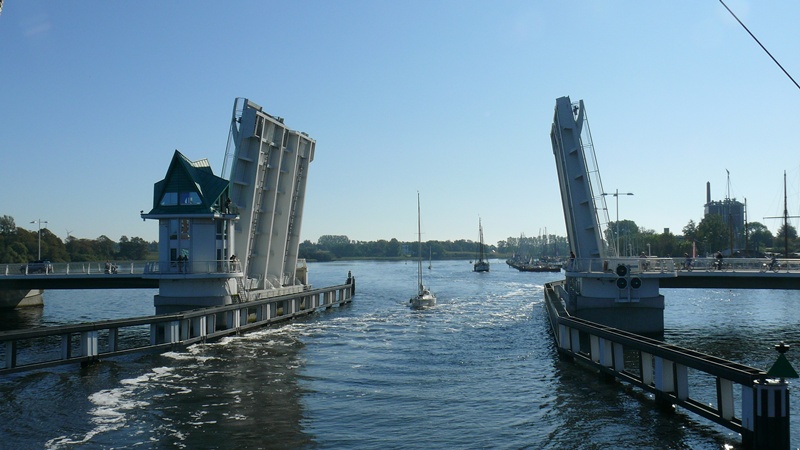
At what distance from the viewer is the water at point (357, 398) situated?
50.7 ft

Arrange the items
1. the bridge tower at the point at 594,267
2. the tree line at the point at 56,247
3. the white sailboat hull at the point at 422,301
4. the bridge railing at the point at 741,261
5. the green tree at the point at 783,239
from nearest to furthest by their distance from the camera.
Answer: the bridge tower at the point at 594,267 → the bridge railing at the point at 741,261 → the white sailboat hull at the point at 422,301 → the tree line at the point at 56,247 → the green tree at the point at 783,239

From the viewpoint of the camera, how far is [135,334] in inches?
1483

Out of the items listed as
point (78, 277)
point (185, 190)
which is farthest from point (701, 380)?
point (78, 277)

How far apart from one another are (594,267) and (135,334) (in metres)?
25.3

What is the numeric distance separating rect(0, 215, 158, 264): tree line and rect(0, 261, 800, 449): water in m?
75.4

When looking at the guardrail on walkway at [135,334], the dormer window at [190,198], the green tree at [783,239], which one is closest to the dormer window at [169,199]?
the dormer window at [190,198]

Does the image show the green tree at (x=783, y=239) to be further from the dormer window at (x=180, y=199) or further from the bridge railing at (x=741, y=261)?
the dormer window at (x=180, y=199)

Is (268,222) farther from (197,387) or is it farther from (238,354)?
(197,387)

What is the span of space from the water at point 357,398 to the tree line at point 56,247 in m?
75.4

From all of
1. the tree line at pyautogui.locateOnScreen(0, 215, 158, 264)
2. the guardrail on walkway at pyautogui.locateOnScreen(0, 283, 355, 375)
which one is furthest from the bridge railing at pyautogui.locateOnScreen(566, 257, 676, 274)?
the tree line at pyautogui.locateOnScreen(0, 215, 158, 264)

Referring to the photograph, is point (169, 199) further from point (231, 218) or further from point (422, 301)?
point (422, 301)

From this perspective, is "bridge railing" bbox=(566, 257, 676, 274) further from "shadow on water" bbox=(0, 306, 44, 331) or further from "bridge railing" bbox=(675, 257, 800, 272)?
"shadow on water" bbox=(0, 306, 44, 331)

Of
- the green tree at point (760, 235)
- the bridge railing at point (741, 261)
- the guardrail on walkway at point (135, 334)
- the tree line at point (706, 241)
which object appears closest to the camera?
the guardrail on walkway at point (135, 334)

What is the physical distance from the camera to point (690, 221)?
160 metres
